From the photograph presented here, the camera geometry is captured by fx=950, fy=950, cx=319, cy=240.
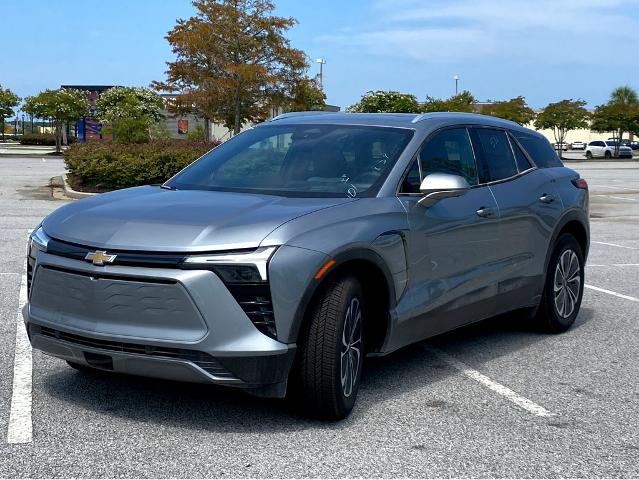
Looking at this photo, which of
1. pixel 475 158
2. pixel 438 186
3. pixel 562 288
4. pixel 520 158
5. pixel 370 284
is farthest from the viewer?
pixel 562 288

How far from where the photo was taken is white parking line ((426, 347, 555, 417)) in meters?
5.36

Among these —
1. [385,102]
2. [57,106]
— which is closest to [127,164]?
[57,106]

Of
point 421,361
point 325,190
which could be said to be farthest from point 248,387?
point 421,361

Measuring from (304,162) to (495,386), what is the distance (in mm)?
1815

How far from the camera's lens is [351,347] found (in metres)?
5.07

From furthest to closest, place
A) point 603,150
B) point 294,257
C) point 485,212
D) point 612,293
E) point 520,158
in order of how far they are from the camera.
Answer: point 603,150 → point 612,293 → point 520,158 → point 485,212 → point 294,257

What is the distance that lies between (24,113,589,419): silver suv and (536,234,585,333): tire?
46 centimetres

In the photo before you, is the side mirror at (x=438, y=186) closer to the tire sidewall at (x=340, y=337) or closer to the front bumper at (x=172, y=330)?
the tire sidewall at (x=340, y=337)

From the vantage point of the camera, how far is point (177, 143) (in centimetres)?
2608

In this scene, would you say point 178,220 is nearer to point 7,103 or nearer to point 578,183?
point 578,183

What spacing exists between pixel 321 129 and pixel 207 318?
2.08 m

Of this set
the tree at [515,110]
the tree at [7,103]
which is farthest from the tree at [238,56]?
the tree at [515,110]

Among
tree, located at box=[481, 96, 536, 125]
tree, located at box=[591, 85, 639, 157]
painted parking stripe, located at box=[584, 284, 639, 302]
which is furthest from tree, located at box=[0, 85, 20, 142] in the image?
painted parking stripe, located at box=[584, 284, 639, 302]

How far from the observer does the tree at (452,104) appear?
70.7 metres
